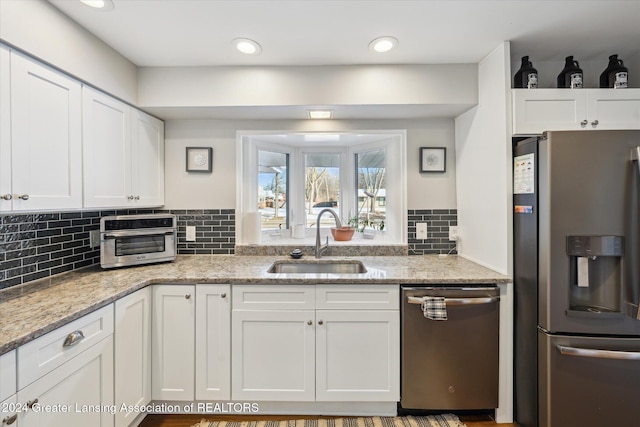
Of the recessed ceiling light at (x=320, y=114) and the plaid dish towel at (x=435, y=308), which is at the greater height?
the recessed ceiling light at (x=320, y=114)

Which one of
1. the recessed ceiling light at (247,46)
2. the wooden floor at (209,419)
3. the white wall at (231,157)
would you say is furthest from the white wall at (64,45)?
the wooden floor at (209,419)

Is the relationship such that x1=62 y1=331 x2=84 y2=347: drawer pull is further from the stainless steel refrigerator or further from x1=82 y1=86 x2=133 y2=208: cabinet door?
the stainless steel refrigerator

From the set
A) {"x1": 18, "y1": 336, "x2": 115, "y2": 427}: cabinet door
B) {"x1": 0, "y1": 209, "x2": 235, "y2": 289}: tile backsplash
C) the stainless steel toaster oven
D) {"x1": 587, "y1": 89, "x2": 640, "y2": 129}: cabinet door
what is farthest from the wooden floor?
{"x1": 587, "y1": 89, "x2": 640, "y2": 129}: cabinet door

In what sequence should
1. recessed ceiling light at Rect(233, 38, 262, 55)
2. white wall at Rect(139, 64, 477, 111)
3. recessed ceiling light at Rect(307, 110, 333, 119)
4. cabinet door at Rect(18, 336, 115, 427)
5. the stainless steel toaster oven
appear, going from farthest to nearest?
recessed ceiling light at Rect(307, 110, 333, 119) < white wall at Rect(139, 64, 477, 111) < the stainless steel toaster oven < recessed ceiling light at Rect(233, 38, 262, 55) < cabinet door at Rect(18, 336, 115, 427)

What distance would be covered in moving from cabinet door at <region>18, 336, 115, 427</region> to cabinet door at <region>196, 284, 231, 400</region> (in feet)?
1.46

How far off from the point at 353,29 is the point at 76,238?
2.14 m

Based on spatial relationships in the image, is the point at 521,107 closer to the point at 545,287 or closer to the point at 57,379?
the point at 545,287

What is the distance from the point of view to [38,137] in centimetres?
133

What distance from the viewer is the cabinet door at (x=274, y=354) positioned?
68.4 inches

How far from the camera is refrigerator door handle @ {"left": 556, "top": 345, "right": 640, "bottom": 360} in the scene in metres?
1.40

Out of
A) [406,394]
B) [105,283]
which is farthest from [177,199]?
[406,394]

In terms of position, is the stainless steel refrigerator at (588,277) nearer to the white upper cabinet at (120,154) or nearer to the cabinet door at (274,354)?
the cabinet door at (274,354)

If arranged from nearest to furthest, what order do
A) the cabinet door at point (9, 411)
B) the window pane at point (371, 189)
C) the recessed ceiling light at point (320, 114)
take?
the cabinet door at point (9, 411), the recessed ceiling light at point (320, 114), the window pane at point (371, 189)

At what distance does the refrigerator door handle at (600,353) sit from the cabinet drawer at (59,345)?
2220 millimetres
